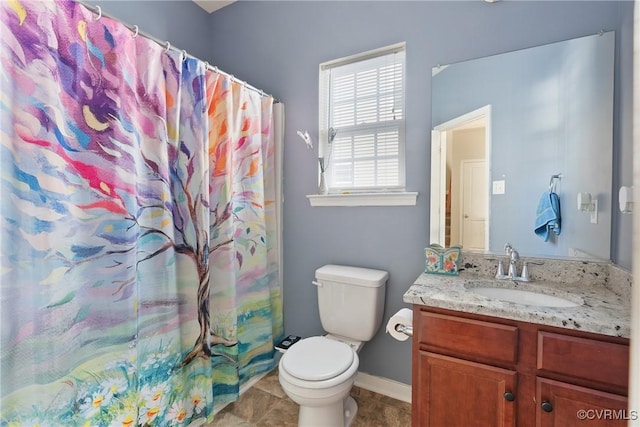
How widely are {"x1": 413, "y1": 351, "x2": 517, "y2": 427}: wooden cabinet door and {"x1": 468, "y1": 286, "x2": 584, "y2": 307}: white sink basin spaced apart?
1.05ft

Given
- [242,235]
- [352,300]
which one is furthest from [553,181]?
[242,235]

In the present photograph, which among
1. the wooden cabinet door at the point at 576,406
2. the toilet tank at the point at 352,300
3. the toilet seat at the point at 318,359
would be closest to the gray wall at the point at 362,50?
the toilet tank at the point at 352,300

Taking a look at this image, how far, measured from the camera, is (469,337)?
3.71 feet

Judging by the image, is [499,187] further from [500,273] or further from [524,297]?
[524,297]

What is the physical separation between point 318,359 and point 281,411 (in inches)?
21.2

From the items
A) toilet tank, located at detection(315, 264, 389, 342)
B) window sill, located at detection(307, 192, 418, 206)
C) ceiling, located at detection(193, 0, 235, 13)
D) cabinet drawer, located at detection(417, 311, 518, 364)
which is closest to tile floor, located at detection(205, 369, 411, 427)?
toilet tank, located at detection(315, 264, 389, 342)

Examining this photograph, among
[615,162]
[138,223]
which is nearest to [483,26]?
[615,162]

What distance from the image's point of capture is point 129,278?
1.31 m

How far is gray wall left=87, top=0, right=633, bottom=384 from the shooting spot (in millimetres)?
1400

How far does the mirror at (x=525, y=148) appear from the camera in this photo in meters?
1.34

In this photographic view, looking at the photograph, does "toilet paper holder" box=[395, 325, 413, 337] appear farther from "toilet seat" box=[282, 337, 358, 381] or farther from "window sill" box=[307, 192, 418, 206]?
"window sill" box=[307, 192, 418, 206]

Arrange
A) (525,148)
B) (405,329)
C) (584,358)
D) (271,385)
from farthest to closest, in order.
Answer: (271,385), (525,148), (405,329), (584,358)

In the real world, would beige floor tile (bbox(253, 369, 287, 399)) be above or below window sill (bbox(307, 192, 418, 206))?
below

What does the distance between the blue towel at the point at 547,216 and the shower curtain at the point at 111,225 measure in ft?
5.39
